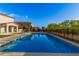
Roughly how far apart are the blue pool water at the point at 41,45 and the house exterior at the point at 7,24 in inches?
14.7

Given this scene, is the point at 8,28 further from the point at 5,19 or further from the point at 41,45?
the point at 41,45

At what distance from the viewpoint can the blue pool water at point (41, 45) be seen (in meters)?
4.54

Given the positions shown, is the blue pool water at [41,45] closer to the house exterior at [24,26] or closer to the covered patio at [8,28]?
the house exterior at [24,26]

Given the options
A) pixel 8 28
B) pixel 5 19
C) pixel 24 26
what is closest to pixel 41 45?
pixel 24 26

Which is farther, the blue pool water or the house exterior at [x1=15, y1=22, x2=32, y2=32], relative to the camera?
the house exterior at [x1=15, y1=22, x2=32, y2=32]

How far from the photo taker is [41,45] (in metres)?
4.71

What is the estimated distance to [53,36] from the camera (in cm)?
504

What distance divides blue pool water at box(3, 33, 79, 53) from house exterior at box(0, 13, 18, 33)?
0.37m

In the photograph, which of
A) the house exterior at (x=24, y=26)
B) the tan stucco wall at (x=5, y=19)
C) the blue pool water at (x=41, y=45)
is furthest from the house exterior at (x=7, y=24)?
the blue pool water at (x=41, y=45)

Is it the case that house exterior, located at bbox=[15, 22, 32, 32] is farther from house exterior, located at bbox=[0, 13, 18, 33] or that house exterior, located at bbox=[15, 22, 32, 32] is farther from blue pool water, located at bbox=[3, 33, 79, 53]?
blue pool water, located at bbox=[3, 33, 79, 53]

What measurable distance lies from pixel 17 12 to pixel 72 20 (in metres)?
1.26

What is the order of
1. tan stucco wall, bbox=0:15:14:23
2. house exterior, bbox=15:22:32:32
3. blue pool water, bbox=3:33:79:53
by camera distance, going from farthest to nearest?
house exterior, bbox=15:22:32:32 < tan stucco wall, bbox=0:15:14:23 < blue pool water, bbox=3:33:79:53

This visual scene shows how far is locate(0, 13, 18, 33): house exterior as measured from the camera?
4.85 m

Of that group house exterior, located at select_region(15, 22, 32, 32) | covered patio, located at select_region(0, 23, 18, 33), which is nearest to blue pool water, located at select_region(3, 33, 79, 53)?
A: house exterior, located at select_region(15, 22, 32, 32)
